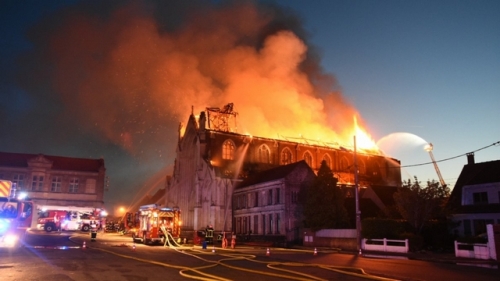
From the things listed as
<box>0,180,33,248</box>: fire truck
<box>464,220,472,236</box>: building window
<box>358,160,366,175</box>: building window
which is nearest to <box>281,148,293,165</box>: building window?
<box>358,160,366,175</box>: building window

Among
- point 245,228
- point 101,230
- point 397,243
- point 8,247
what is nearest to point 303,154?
point 245,228

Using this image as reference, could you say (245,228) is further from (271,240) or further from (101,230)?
(101,230)

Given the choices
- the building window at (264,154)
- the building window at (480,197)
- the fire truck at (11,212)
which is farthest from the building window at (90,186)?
the building window at (480,197)

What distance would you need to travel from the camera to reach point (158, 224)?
37.6 m

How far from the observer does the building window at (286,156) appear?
69438 mm

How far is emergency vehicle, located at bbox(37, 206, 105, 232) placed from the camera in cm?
5597

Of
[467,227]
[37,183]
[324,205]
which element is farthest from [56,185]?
[467,227]

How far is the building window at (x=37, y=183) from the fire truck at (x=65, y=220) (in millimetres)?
15707

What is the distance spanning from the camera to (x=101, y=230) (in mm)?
63812

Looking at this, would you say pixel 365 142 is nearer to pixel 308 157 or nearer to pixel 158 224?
pixel 308 157

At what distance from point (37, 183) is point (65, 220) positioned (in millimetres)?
19479

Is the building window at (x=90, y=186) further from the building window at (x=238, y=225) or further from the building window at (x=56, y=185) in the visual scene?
the building window at (x=238, y=225)

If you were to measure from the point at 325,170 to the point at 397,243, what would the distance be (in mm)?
12725

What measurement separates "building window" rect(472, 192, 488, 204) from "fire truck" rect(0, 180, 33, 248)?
124 ft
